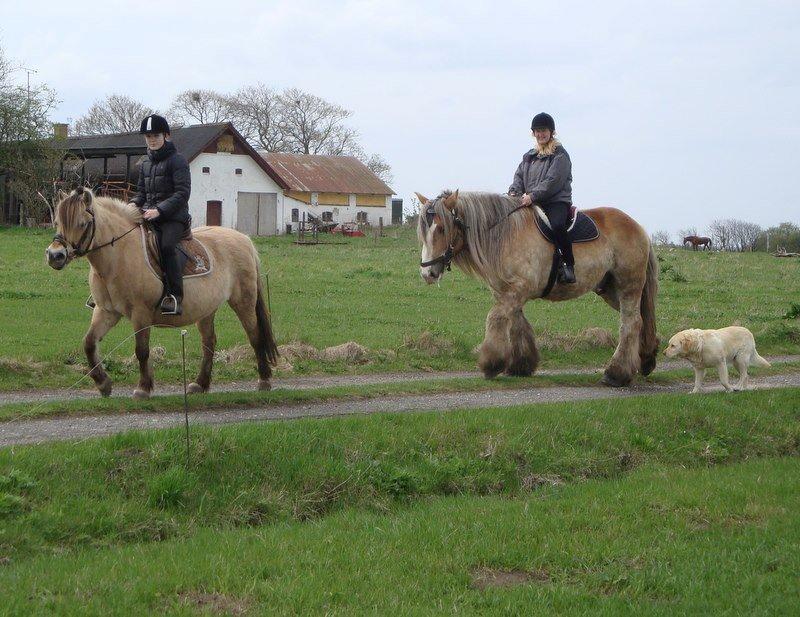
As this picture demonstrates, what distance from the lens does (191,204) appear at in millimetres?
Result: 56188

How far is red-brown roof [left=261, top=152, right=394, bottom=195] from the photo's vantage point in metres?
72.6

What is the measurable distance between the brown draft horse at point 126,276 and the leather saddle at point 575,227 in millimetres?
4126

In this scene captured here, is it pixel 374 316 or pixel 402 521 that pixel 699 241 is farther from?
pixel 402 521

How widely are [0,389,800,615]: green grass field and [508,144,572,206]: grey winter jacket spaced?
374 centimetres

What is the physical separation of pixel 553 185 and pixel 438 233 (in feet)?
5.99

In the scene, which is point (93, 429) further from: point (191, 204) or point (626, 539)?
point (191, 204)

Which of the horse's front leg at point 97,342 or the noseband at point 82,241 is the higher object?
the noseband at point 82,241

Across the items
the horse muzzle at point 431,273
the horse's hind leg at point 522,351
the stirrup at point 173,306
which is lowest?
the horse's hind leg at point 522,351

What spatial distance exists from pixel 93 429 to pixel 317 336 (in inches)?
327

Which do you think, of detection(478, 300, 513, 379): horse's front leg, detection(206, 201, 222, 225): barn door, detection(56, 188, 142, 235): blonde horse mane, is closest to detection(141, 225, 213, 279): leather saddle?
detection(56, 188, 142, 235): blonde horse mane

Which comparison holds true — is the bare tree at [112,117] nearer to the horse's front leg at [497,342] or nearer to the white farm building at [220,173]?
the white farm building at [220,173]

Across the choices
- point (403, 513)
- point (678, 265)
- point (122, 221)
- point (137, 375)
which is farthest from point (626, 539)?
point (678, 265)

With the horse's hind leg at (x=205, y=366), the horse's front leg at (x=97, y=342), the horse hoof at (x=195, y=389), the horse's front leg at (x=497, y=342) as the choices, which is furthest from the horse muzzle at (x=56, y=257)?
the horse's front leg at (x=497, y=342)

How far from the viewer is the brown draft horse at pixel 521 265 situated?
42.1 ft
